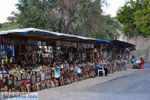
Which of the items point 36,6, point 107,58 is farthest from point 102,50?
point 36,6

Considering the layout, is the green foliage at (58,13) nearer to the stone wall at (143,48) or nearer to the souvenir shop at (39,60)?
the souvenir shop at (39,60)

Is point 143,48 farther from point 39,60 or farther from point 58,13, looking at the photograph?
point 39,60

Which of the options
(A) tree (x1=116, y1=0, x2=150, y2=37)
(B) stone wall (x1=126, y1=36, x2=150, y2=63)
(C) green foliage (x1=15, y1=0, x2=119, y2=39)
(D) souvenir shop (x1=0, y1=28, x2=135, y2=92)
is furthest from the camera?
(B) stone wall (x1=126, y1=36, x2=150, y2=63)

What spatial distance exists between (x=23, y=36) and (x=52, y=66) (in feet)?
8.34

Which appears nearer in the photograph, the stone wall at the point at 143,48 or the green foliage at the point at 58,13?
the green foliage at the point at 58,13

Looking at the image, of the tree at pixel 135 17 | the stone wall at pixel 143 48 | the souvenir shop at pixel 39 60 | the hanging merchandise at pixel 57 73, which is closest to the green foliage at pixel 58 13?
the souvenir shop at pixel 39 60

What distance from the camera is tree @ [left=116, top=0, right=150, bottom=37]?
33.6 metres

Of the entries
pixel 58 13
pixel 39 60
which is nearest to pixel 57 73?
pixel 39 60

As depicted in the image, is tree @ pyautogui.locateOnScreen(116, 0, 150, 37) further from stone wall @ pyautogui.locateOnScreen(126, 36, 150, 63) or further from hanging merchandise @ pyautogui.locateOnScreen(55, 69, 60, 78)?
hanging merchandise @ pyautogui.locateOnScreen(55, 69, 60, 78)

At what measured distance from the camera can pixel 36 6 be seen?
841 inches

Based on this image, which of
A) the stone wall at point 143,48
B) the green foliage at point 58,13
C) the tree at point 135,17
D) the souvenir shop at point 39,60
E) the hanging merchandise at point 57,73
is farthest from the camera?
the stone wall at point 143,48

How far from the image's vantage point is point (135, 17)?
111ft

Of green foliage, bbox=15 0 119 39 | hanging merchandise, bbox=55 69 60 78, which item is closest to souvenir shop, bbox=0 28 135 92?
hanging merchandise, bbox=55 69 60 78

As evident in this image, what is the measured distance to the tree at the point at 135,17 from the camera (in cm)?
3356
